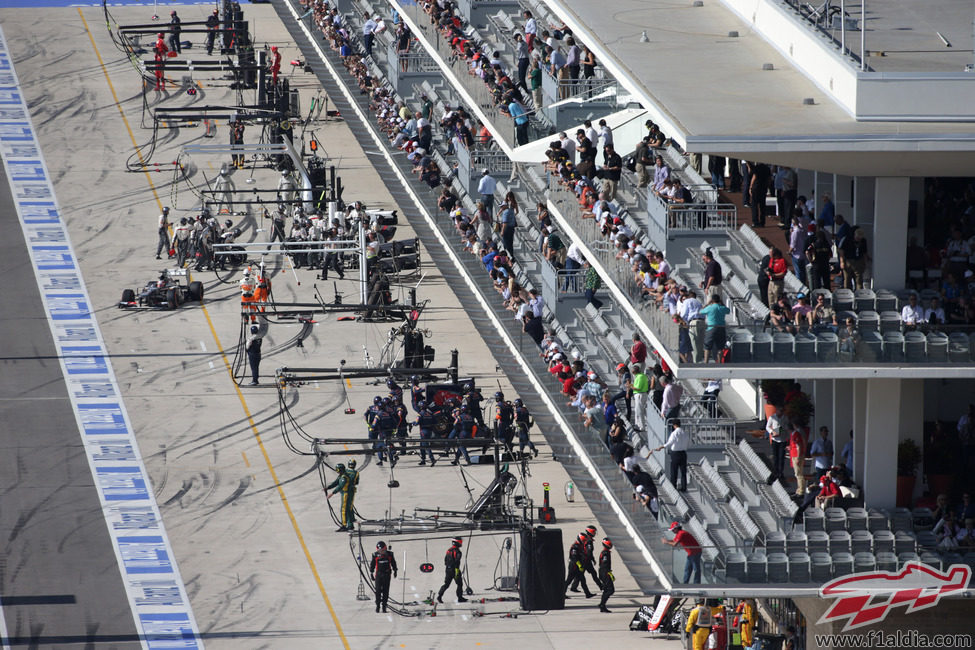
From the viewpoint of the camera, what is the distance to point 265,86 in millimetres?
81250

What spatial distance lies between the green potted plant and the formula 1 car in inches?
1237

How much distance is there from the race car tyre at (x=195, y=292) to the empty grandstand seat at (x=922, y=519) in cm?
3210

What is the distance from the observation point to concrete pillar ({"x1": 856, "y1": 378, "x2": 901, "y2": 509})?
1380 inches

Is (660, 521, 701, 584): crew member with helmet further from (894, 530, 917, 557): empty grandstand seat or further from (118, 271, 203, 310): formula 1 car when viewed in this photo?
(118, 271, 203, 310): formula 1 car

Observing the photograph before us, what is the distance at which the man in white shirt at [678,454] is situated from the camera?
120 ft

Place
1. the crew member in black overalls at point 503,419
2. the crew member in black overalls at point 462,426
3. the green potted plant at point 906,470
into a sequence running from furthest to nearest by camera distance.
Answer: the crew member in black overalls at point 462,426 < the crew member in black overalls at point 503,419 < the green potted plant at point 906,470

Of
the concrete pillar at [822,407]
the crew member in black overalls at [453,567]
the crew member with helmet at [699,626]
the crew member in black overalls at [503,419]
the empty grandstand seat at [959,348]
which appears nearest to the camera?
the empty grandstand seat at [959,348]

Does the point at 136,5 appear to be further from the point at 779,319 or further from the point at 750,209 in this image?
the point at 779,319

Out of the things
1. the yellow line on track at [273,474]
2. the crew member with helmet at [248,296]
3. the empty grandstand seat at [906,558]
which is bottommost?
the yellow line on track at [273,474]

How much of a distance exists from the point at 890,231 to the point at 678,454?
18.3ft

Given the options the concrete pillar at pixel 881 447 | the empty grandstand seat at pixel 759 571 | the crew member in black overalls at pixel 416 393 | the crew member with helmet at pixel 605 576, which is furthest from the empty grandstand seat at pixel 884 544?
the crew member in black overalls at pixel 416 393

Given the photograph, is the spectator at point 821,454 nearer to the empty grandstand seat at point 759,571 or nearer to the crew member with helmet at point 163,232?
the empty grandstand seat at point 759,571

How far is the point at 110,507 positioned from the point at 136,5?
54219 millimetres

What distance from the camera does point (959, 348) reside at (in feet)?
108
